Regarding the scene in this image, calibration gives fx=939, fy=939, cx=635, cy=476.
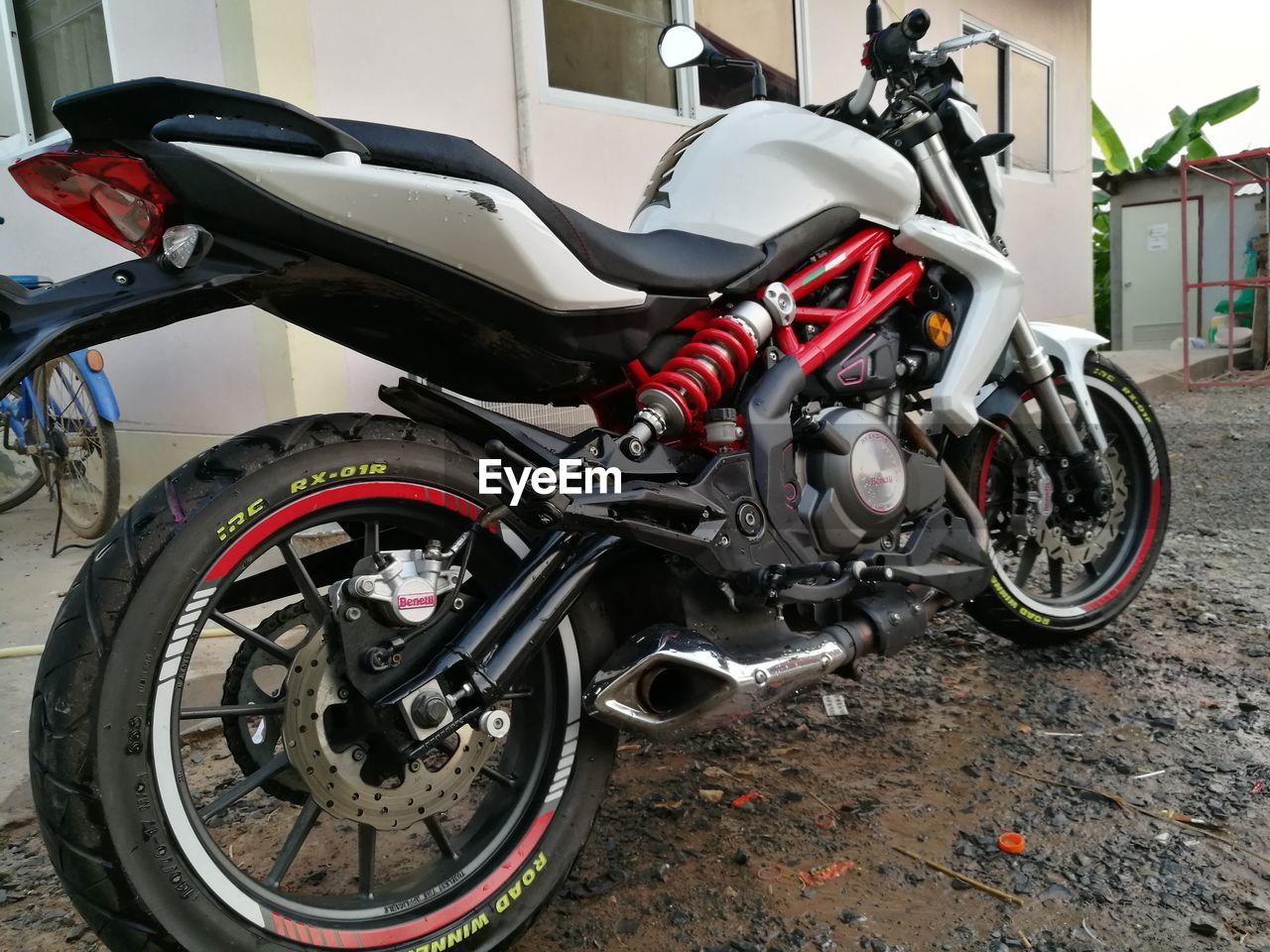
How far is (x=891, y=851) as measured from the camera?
1.83 metres

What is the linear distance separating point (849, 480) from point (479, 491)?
0.77 metres

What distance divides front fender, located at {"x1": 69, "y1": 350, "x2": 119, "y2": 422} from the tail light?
3.02m

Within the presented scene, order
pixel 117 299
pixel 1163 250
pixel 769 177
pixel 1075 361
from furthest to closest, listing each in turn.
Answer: pixel 1163 250
pixel 1075 361
pixel 769 177
pixel 117 299

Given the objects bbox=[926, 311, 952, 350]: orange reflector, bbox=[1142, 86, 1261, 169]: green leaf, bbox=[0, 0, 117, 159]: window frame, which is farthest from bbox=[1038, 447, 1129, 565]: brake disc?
bbox=[1142, 86, 1261, 169]: green leaf

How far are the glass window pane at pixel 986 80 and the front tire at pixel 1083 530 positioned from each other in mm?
5853

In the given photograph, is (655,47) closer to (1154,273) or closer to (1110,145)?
(1154,273)

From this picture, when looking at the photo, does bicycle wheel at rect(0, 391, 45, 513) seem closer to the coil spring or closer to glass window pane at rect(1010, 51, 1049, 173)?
the coil spring

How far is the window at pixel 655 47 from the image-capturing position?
4.50m

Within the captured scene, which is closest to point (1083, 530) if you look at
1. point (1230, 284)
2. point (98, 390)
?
point (98, 390)

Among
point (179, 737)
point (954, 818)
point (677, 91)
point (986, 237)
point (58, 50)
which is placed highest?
point (58, 50)

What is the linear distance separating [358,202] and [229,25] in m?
2.66

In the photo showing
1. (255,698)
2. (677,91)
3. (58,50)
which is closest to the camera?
(255,698)

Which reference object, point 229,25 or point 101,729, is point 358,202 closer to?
point 101,729

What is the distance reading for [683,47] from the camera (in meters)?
2.24
